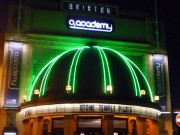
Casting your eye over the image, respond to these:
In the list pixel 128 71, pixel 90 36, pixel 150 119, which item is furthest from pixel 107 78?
pixel 90 36

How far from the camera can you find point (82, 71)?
34.8 metres

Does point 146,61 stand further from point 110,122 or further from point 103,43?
point 110,122

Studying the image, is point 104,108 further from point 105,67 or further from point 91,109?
point 105,67

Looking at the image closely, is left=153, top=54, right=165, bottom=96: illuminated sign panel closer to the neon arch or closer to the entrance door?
the neon arch

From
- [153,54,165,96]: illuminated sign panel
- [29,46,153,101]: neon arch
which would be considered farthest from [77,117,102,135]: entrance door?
[153,54,165,96]: illuminated sign panel

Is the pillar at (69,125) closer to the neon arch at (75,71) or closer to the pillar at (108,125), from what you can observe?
the neon arch at (75,71)

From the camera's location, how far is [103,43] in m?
42.2

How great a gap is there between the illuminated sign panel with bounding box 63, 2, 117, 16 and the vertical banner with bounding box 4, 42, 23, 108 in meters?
7.72

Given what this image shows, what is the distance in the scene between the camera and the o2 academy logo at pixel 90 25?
42.0 m

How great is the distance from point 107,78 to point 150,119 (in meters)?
6.16

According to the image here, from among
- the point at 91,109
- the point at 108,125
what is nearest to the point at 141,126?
the point at 108,125

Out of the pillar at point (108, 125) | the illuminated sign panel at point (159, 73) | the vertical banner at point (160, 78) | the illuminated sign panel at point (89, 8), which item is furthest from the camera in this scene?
the illuminated sign panel at point (89, 8)

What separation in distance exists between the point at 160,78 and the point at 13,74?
57.3 feet

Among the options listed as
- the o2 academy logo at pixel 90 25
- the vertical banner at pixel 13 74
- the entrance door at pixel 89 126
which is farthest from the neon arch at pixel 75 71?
the o2 academy logo at pixel 90 25
